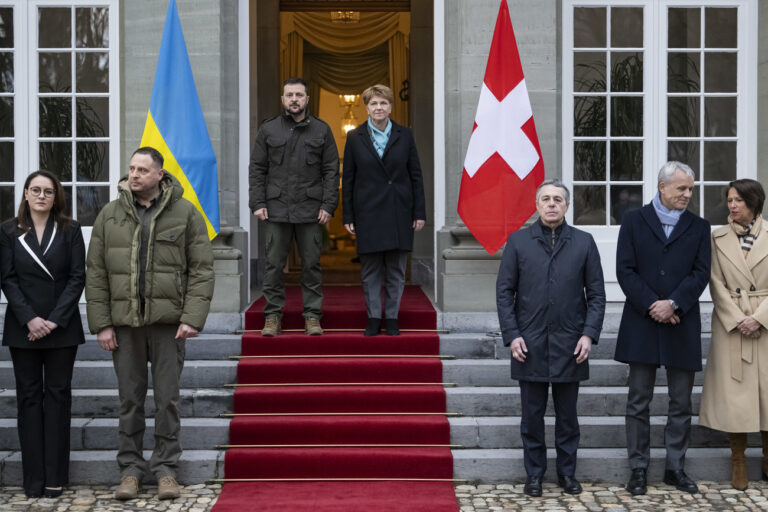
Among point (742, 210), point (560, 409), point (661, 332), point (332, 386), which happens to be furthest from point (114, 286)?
point (742, 210)

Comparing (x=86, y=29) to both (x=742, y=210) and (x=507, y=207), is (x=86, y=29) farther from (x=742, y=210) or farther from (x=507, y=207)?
(x=742, y=210)

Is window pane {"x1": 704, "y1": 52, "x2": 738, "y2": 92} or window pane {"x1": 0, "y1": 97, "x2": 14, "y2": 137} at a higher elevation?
window pane {"x1": 704, "y1": 52, "x2": 738, "y2": 92}

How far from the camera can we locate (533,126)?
725 cm

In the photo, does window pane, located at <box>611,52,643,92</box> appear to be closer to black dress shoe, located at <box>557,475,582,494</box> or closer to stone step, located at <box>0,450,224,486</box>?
black dress shoe, located at <box>557,475,582,494</box>

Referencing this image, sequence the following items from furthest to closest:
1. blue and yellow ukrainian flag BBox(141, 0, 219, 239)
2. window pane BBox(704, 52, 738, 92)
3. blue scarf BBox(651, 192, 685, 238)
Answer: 1. window pane BBox(704, 52, 738, 92)
2. blue and yellow ukrainian flag BBox(141, 0, 219, 239)
3. blue scarf BBox(651, 192, 685, 238)

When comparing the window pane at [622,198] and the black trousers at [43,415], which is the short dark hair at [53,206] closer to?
the black trousers at [43,415]

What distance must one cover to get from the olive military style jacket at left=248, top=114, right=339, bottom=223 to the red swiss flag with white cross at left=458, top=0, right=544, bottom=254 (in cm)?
110

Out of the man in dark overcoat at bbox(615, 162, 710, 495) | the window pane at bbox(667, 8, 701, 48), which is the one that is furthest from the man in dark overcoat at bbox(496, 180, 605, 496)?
the window pane at bbox(667, 8, 701, 48)

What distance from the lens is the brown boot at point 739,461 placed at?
19.0 feet

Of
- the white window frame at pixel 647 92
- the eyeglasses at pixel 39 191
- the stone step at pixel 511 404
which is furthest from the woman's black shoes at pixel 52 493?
the white window frame at pixel 647 92

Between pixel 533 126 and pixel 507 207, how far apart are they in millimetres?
654

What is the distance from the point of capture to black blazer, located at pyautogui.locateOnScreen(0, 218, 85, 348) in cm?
557

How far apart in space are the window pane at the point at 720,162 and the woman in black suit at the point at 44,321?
216 inches

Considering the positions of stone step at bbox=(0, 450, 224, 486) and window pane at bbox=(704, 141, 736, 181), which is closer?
stone step at bbox=(0, 450, 224, 486)
